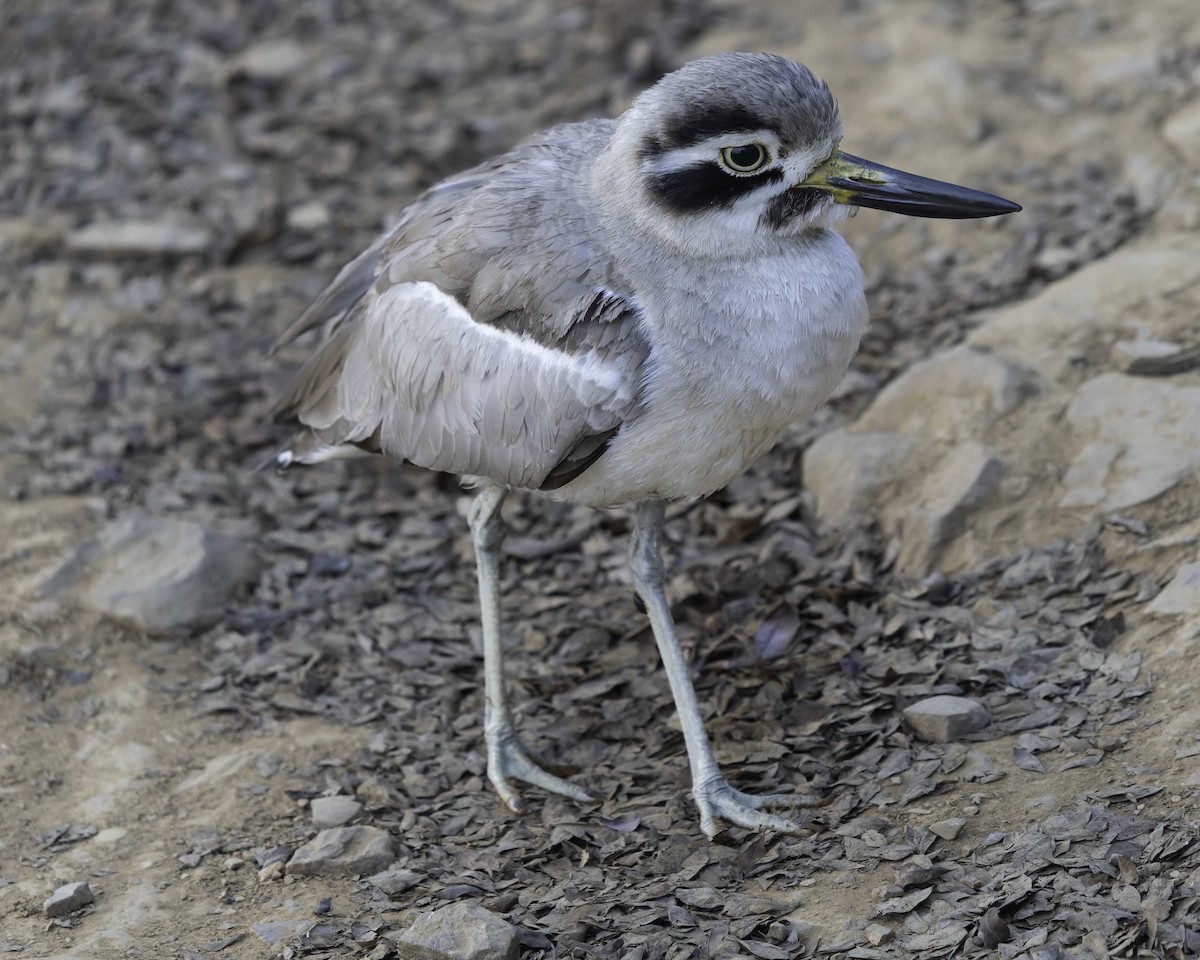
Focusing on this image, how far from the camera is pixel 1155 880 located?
4137 mm

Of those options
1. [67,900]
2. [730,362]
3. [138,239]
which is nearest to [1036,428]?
[730,362]

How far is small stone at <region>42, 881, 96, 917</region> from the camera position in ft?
15.9

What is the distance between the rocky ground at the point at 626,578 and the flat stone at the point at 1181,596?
0.01 metres

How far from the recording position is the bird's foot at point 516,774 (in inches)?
216

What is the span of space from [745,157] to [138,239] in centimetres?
511

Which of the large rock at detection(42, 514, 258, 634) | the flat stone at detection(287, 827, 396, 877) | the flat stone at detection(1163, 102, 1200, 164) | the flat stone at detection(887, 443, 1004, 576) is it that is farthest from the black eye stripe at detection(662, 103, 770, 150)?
the flat stone at detection(1163, 102, 1200, 164)

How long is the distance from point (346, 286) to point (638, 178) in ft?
5.86

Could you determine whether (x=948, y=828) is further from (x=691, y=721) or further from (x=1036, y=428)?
(x=1036, y=428)

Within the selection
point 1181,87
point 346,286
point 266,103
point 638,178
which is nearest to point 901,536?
point 638,178

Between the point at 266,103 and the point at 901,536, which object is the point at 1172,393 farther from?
the point at 266,103

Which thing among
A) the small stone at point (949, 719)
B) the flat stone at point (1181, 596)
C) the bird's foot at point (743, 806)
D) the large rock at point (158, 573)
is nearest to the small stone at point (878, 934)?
the bird's foot at point (743, 806)

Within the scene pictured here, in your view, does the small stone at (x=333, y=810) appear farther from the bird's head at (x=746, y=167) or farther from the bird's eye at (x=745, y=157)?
the bird's eye at (x=745, y=157)

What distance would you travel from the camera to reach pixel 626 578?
21.9 ft

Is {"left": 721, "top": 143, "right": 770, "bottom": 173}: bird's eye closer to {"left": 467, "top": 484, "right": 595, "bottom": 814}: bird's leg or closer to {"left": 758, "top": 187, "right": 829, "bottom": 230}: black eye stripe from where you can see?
{"left": 758, "top": 187, "right": 829, "bottom": 230}: black eye stripe
